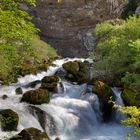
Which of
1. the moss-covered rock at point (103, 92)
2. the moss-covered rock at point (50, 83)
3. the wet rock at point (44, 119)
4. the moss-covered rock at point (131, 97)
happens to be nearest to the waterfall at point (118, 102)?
the moss-covered rock at point (131, 97)

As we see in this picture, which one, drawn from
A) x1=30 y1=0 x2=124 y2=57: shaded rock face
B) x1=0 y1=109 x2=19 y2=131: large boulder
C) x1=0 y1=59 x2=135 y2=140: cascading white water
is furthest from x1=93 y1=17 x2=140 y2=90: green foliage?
x1=30 y1=0 x2=124 y2=57: shaded rock face

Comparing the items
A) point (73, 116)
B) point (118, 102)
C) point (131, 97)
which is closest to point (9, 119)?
point (73, 116)

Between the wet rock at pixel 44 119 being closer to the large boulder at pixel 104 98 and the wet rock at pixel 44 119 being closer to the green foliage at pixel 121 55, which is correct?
the large boulder at pixel 104 98

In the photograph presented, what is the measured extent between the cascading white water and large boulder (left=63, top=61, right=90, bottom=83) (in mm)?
3509

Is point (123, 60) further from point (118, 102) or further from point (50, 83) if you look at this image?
point (50, 83)

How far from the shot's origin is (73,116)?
18.5 metres

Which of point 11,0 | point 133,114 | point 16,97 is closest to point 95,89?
point 16,97

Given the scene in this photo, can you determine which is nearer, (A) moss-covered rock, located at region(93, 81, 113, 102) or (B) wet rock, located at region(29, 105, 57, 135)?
(B) wet rock, located at region(29, 105, 57, 135)

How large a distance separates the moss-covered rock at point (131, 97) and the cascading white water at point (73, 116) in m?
1.52

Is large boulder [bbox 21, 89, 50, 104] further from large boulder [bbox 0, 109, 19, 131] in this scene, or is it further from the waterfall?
the waterfall

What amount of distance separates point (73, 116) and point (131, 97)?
12.1 ft

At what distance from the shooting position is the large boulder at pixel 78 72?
2625cm

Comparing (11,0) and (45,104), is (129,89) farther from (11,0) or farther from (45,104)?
(11,0)

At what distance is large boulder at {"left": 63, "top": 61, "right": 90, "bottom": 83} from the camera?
86.1 feet
